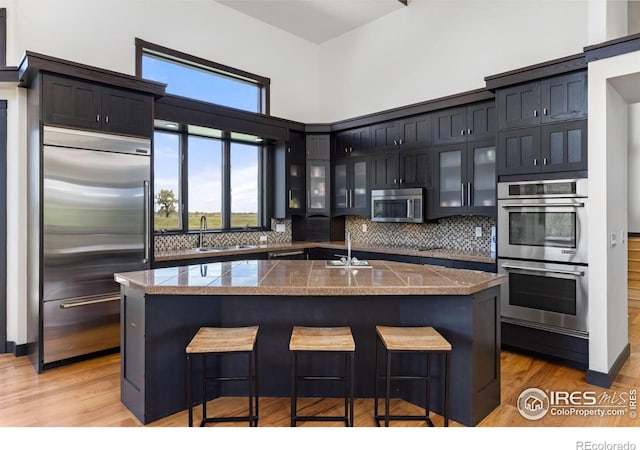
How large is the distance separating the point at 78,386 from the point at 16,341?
1.25m

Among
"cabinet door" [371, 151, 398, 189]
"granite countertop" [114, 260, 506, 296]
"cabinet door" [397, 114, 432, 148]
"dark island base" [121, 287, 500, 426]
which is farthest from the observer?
"cabinet door" [371, 151, 398, 189]

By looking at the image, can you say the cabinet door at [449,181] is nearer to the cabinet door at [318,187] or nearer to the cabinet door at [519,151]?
the cabinet door at [519,151]

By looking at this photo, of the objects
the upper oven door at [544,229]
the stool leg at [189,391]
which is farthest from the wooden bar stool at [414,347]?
the upper oven door at [544,229]

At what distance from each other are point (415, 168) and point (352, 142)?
1.22 meters

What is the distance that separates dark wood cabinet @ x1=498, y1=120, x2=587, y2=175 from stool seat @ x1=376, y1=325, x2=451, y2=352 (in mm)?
2141

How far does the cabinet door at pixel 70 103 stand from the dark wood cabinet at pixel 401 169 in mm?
3512

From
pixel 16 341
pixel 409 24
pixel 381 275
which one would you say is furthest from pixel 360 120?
pixel 16 341

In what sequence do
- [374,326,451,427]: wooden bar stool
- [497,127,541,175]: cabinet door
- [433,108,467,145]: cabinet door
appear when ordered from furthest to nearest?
[433,108,467,145]: cabinet door, [497,127,541,175]: cabinet door, [374,326,451,427]: wooden bar stool

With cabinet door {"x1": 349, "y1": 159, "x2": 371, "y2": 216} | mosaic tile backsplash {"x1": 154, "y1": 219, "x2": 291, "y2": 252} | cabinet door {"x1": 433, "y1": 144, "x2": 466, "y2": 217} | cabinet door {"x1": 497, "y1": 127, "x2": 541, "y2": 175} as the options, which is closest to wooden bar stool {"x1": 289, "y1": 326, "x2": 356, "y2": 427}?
cabinet door {"x1": 497, "y1": 127, "x2": 541, "y2": 175}

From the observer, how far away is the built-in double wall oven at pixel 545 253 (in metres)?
3.42

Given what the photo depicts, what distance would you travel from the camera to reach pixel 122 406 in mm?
2785

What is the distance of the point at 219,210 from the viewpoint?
5664mm

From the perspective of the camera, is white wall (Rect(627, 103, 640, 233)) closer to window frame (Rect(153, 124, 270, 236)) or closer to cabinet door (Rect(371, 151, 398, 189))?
cabinet door (Rect(371, 151, 398, 189))

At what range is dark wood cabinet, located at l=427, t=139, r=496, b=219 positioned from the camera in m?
4.46
